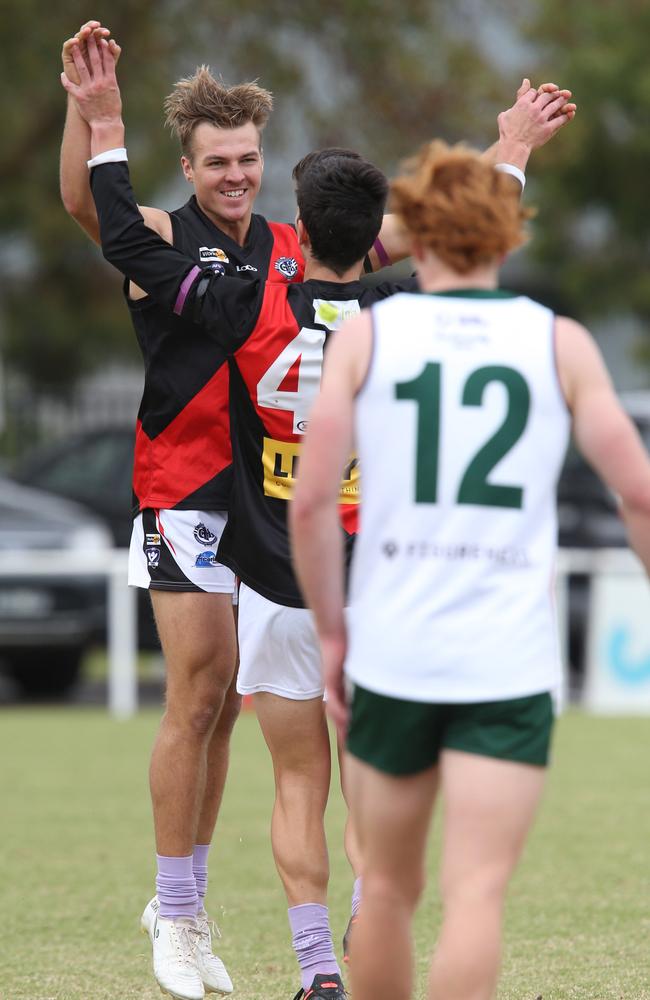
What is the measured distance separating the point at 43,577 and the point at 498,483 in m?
10.3

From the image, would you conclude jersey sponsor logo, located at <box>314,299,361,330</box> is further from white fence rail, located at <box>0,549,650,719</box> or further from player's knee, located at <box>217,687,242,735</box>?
white fence rail, located at <box>0,549,650,719</box>

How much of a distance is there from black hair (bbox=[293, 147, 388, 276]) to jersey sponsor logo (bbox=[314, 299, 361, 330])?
104mm

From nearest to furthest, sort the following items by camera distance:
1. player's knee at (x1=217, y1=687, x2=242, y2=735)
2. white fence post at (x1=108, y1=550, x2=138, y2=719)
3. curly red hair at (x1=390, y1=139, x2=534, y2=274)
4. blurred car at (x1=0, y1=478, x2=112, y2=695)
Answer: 1. curly red hair at (x1=390, y1=139, x2=534, y2=274)
2. player's knee at (x1=217, y1=687, x2=242, y2=735)
3. white fence post at (x1=108, y1=550, x2=138, y2=719)
4. blurred car at (x1=0, y1=478, x2=112, y2=695)

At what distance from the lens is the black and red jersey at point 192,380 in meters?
5.15

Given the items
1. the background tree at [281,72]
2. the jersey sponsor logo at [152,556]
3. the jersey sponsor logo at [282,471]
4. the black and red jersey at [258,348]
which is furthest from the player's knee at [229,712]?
the background tree at [281,72]

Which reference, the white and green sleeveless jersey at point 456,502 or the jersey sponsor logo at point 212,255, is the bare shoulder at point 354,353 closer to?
the white and green sleeveless jersey at point 456,502

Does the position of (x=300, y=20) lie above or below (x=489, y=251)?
Result: above

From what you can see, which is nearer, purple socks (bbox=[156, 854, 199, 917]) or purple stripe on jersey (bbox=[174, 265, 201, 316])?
purple stripe on jersey (bbox=[174, 265, 201, 316])

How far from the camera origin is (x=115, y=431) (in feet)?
51.9

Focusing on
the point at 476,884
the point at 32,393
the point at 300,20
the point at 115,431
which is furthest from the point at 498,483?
the point at 32,393

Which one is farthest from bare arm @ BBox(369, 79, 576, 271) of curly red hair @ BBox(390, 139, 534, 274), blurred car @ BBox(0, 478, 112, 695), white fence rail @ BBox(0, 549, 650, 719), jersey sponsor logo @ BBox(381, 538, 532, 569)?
blurred car @ BBox(0, 478, 112, 695)

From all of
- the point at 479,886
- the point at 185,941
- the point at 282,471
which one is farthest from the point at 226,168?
the point at 479,886

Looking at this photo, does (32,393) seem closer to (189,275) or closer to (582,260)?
(582,260)

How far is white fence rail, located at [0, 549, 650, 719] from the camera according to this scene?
13.3 metres
